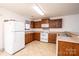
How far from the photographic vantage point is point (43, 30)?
17.8ft

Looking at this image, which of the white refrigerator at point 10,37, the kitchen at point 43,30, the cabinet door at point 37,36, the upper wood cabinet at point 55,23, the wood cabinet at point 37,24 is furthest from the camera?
the wood cabinet at point 37,24

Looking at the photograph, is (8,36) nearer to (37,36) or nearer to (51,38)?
(51,38)

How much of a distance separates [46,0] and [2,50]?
269cm

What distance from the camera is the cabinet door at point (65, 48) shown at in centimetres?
197

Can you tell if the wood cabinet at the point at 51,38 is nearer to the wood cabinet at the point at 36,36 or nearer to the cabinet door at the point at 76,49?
the wood cabinet at the point at 36,36

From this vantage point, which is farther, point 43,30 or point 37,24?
point 37,24

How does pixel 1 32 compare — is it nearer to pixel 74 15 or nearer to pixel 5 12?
pixel 5 12

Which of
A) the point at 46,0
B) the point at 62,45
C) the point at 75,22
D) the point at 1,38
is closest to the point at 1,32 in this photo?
the point at 1,38

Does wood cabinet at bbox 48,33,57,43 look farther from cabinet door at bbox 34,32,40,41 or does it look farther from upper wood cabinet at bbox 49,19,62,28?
cabinet door at bbox 34,32,40,41

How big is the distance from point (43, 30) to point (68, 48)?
3.46 meters

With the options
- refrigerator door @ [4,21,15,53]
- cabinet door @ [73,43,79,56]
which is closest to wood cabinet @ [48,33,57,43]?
refrigerator door @ [4,21,15,53]

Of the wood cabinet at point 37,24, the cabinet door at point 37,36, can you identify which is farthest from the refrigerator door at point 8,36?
the wood cabinet at point 37,24

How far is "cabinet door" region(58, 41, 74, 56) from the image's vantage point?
6.46 feet

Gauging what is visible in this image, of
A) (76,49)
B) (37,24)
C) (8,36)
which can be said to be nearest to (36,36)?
(37,24)
